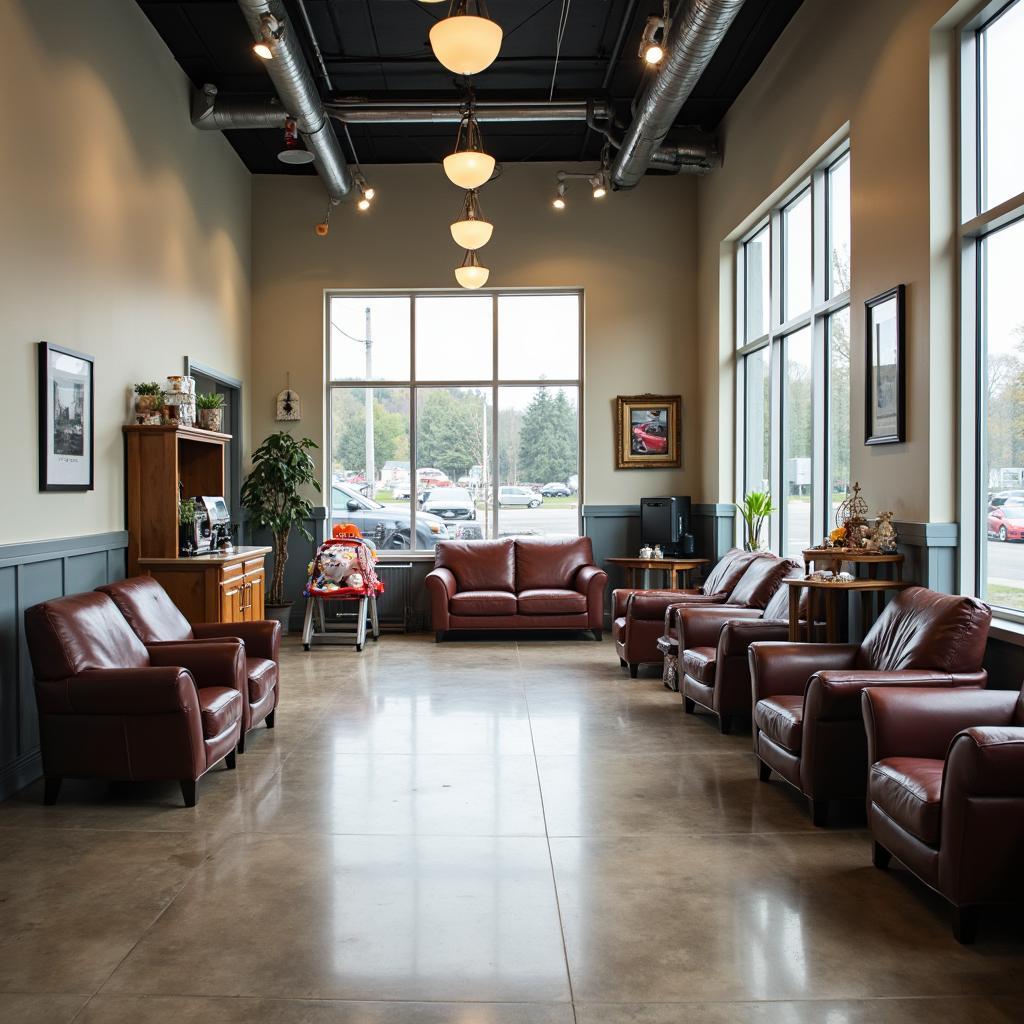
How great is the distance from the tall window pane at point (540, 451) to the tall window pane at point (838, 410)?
376cm

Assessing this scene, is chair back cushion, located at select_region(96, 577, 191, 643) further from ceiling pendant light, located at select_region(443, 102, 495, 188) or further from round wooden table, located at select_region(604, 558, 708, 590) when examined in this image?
round wooden table, located at select_region(604, 558, 708, 590)

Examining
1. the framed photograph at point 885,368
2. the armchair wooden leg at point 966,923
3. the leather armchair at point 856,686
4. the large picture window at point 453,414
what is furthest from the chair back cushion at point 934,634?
the large picture window at point 453,414

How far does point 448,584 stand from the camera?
8.85m

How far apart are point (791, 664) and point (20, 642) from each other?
147 inches

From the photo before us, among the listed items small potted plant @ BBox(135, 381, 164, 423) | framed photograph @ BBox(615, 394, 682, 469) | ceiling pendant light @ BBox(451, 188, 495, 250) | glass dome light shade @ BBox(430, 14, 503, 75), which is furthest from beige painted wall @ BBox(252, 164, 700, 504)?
glass dome light shade @ BBox(430, 14, 503, 75)

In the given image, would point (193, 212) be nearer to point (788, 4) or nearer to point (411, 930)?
point (788, 4)

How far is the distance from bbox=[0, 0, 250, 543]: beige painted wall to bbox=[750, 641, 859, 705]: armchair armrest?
3.70 m

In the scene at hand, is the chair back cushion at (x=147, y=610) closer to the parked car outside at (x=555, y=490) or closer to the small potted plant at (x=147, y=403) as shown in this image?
the small potted plant at (x=147, y=403)

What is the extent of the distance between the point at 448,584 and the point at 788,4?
5.36m

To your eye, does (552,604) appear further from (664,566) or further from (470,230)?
(470,230)

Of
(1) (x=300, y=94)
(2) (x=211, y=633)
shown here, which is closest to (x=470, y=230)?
(1) (x=300, y=94)

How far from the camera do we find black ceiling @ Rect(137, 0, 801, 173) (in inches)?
256

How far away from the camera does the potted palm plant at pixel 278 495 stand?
8844 millimetres

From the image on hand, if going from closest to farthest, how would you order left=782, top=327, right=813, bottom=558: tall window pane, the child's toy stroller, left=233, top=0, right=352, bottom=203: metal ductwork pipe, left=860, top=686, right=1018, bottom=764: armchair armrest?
1. left=860, top=686, right=1018, bottom=764: armchair armrest
2. left=233, top=0, right=352, bottom=203: metal ductwork pipe
3. left=782, top=327, right=813, bottom=558: tall window pane
4. the child's toy stroller
